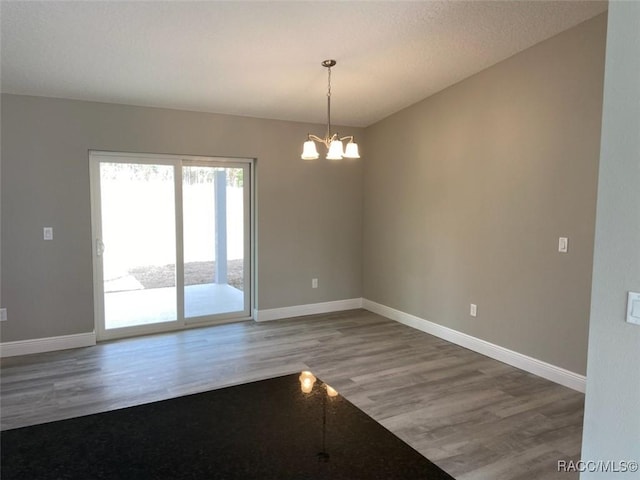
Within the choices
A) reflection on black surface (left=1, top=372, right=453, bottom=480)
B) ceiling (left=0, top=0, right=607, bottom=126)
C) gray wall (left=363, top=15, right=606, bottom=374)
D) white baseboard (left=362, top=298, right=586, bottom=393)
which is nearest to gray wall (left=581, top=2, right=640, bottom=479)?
reflection on black surface (left=1, top=372, right=453, bottom=480)

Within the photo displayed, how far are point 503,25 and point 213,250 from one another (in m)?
3.88

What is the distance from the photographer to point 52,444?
3.36 ft

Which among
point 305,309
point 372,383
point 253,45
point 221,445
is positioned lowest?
point 372,383

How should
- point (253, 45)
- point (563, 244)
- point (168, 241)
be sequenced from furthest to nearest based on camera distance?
point (168, 241) → point (563, 244) → point (253, 45)

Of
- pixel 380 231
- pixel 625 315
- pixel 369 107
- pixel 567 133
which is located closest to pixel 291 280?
pixel 380 231

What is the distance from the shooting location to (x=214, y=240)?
514 centimetres

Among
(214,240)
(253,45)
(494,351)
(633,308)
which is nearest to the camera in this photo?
(633,308)

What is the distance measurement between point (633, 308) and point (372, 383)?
243 cm

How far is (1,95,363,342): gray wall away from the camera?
4004 millimetres

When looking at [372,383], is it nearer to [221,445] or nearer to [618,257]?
[618,257]

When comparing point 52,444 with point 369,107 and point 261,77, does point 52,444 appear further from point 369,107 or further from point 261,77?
point 369,107

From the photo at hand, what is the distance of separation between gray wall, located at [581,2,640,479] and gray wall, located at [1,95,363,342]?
166 inches

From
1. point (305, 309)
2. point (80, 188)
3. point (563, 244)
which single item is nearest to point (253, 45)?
point (80, 188)

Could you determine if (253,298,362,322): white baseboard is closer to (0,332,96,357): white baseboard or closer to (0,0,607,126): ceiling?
(0,332,96,357): white baseboard
